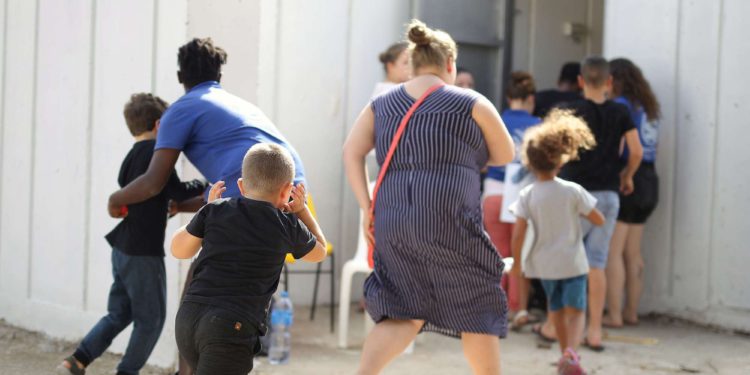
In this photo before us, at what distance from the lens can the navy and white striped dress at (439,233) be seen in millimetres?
4375

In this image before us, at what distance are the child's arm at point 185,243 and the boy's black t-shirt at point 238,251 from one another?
0.04m

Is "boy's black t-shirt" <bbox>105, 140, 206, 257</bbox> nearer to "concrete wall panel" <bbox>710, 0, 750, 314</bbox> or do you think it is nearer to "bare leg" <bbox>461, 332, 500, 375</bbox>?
"bare leg" <bbox>461, 332, 500, 375</bbox>

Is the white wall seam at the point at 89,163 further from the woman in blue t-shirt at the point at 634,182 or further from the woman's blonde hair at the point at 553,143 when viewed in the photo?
the woman in blue t-shirt at the point at 634,182

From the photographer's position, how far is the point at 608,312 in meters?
7.38

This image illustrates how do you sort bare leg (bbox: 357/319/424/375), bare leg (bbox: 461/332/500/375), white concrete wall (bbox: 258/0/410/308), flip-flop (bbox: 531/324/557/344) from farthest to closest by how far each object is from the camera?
white concrete wall (bbox: 258/0/410/308) → flip-flop (bbox: 531/324/557/344) → bare leg (bbox: 461/332/500/375) → bare leg (bbox: 357/319/424/375)

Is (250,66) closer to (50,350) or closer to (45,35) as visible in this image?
(45,35)

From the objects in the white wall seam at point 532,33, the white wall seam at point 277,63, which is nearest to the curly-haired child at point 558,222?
the white wall seam at point 277,63

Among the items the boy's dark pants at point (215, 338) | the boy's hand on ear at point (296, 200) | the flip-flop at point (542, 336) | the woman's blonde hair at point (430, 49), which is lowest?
the flip-flop at point (542, 336)

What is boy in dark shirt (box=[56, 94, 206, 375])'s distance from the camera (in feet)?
15.4

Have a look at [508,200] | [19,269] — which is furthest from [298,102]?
[19,269]

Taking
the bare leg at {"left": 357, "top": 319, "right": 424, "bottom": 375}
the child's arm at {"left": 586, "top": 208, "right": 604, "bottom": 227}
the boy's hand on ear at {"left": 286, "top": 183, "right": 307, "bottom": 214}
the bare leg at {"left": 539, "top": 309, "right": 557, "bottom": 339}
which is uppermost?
the boy's hand on ear at {"left": 286, "top": 183, "right": 307, "bottom": 214}

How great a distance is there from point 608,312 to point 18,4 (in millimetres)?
4387

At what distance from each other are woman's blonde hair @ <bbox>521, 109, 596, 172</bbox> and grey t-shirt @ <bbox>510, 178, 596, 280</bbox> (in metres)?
0.11

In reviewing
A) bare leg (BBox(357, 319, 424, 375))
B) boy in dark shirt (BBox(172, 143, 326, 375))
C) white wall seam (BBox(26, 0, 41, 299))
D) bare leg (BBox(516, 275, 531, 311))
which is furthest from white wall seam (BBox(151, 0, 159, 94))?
bare leg (BBox(516, 275, 531, 311))
